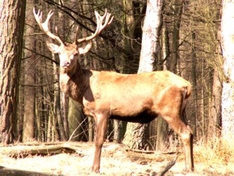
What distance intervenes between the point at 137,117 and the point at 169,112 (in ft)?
1.91

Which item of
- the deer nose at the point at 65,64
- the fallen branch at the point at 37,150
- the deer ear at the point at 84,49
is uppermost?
the deer ear at the point at 84,49

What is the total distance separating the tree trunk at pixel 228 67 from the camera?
38.9ft

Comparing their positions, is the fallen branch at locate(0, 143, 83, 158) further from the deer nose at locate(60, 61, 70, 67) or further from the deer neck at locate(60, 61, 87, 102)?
the deer nose at locate(60, 61, 70, 67)

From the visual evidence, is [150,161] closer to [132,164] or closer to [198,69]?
[132,164]

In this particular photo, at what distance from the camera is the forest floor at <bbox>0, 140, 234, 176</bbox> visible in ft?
→ 29.4

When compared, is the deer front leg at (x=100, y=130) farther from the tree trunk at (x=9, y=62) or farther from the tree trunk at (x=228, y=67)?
the tree trunk at (x=228, y=67)

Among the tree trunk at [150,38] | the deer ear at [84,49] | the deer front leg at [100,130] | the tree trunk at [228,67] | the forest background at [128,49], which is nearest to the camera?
the deer front leg at [100,130]

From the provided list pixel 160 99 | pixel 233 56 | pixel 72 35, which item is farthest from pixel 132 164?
pixel 72 35

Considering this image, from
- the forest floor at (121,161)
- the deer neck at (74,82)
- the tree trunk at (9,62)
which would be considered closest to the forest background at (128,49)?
the tree trunk at (9,62)

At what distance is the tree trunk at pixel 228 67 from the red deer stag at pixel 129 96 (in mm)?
2505

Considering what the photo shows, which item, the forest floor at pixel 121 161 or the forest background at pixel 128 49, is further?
the forest background at pixel 128 49

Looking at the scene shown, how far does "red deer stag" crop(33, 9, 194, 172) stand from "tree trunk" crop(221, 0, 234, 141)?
2.50 metres

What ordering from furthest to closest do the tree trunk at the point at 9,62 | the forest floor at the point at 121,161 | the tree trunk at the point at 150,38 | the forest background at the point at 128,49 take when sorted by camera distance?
the forest background at the point at 128,49 → the tree trunk at the point at 150,38 → the tree trunk at the point at 9,62 → the forest floor at the point at 121,161

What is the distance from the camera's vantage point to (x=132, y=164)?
9820mm
